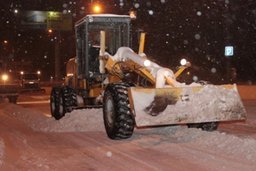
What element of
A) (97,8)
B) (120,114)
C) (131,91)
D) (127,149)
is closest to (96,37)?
(120,114)

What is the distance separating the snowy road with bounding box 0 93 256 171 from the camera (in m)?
8.38

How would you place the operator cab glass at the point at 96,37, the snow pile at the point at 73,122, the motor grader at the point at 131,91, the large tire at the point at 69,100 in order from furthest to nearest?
1. the large tire at the point at 69,100
2. the operator cab glass at the point at 96,37
3. the snow pile at the point at 73,122
4. the motor grader at the point at 131,91

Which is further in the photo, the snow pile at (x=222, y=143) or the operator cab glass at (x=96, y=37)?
the operator cab glass at (x=96, y=37)

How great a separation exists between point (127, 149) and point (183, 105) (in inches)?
59.7

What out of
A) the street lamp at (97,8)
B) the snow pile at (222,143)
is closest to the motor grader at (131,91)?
the snow pile at (222,143)

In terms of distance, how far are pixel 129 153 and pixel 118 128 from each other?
4.20ft

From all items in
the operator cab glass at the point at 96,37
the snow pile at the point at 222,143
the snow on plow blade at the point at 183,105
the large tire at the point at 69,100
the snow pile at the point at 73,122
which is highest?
the operator cab glass at the point at 96,37

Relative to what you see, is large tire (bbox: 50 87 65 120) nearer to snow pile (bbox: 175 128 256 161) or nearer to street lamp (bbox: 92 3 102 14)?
snow pile (bbox: 175 128 256 161)

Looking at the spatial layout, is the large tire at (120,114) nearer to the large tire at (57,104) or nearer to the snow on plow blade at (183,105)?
the snow on plow blade at (183,105)

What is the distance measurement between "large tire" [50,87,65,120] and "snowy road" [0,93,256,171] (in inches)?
66.5

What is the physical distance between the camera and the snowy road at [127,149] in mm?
8375

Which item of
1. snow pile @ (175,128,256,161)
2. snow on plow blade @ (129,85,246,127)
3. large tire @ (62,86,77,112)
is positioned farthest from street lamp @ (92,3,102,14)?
snow on plow blade @ (129,85,246,127)

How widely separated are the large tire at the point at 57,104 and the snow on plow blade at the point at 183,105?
211 inches

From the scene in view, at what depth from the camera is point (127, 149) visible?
9852 millimetres
